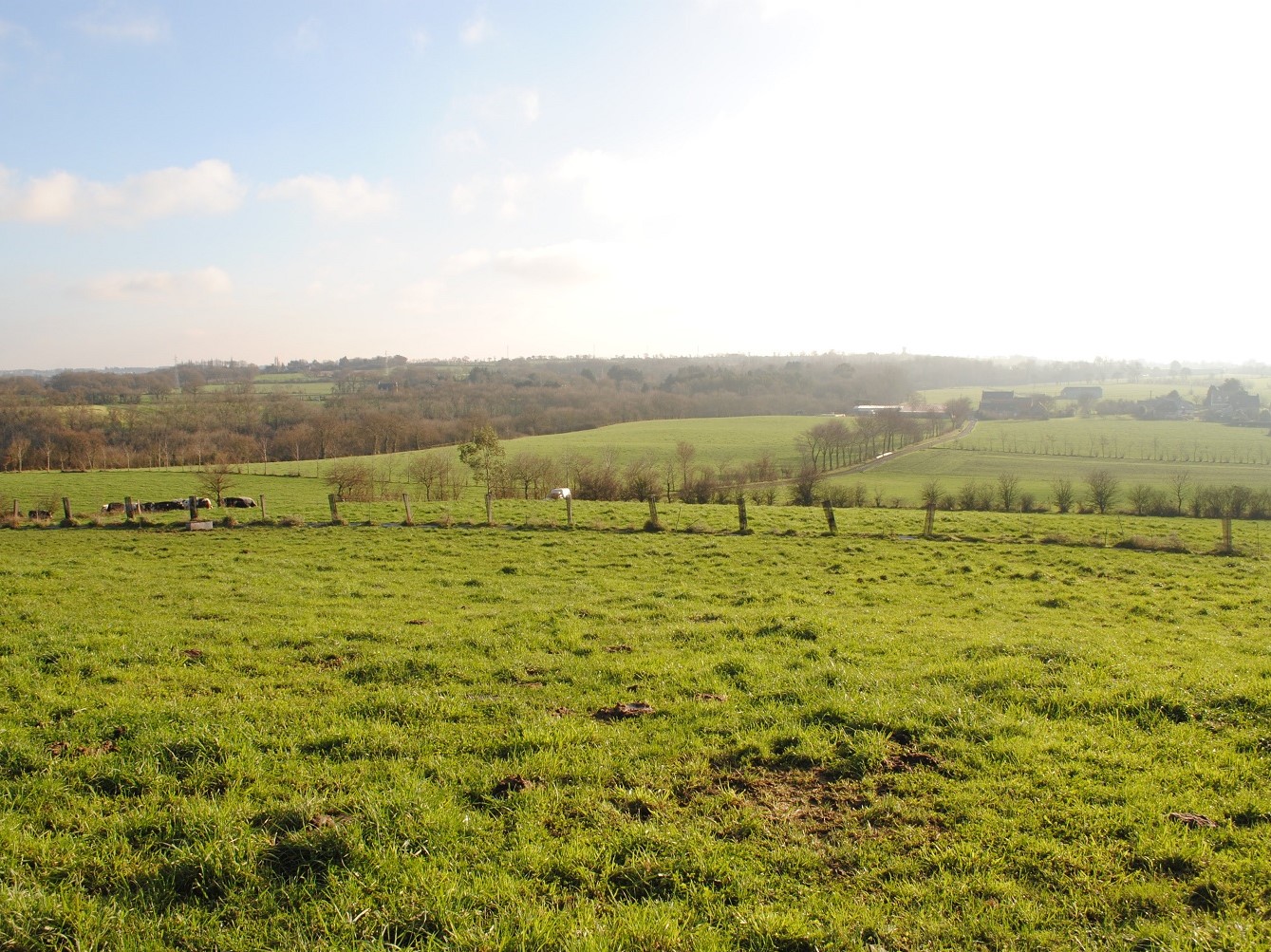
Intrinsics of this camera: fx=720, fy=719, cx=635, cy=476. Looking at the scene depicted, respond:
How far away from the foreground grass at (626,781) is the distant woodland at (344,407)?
47.1 metres

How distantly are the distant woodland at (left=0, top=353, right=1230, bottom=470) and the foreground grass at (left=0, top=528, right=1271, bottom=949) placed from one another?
47.1 meters

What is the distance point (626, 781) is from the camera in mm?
6113

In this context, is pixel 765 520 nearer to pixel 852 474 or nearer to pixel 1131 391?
pixel 852 474

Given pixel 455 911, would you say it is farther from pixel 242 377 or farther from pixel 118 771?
pixel 242 377

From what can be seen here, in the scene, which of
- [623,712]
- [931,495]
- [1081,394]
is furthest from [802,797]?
[1081,394]

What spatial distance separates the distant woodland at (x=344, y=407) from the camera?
82312 millimetres

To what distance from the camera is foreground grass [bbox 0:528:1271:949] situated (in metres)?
4.33

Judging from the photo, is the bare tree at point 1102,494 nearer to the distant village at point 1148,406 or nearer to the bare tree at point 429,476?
the bare tree at point 429,476

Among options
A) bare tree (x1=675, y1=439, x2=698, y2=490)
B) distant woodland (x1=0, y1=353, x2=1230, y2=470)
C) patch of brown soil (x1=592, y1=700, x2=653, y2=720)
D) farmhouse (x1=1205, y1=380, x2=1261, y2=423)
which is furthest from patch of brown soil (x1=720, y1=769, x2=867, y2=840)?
farmhouse (x1=1205, y1=380, x2=1261, y2=423)

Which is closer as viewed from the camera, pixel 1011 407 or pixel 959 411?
pixel 959 411

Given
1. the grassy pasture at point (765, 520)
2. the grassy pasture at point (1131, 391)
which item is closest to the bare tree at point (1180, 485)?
the grassy pasture at point (765, 520)

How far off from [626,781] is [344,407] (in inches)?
4644

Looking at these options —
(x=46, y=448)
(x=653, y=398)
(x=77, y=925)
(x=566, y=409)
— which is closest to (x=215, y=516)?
(x=77, y=925)

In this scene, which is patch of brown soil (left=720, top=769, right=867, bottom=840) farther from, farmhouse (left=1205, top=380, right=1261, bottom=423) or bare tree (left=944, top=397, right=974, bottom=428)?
bare tree (left=944, top=397, right=974, bottom=428)
